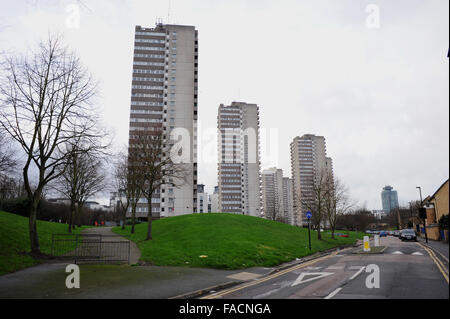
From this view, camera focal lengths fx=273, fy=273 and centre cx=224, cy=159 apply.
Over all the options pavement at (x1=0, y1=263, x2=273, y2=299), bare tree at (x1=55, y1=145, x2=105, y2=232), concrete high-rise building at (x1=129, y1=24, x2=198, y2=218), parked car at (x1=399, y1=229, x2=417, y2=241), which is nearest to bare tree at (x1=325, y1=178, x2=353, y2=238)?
parked car at (x1=399, y1=229, x2=417, y2=241)

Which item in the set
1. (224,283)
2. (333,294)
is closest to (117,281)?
(224,283)

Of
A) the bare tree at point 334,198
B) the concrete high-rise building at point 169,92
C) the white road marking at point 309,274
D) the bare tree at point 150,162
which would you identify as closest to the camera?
the white road marking at point 309,274

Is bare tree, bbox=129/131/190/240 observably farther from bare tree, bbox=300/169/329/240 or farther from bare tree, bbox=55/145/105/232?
bare tree, bbox=300/169/329/240

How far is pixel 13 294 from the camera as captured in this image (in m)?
8.86

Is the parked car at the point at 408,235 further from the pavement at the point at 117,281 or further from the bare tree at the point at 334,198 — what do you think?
the pavement at the point at 117,281

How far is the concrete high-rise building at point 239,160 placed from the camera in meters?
145

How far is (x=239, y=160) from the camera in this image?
152 meters

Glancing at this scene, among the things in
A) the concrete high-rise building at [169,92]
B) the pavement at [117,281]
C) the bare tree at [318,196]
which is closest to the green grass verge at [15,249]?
the pavement at [117,281]

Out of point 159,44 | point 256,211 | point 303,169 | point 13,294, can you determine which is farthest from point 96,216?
point 303,169

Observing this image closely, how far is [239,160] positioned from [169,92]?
2876 inches

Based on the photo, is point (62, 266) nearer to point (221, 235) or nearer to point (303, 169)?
point (221, 235)

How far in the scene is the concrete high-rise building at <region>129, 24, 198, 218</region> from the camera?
81000 mm

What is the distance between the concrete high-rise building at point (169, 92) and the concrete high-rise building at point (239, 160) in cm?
6303

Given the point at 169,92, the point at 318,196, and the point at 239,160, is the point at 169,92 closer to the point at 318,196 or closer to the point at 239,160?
the point at 318,196
